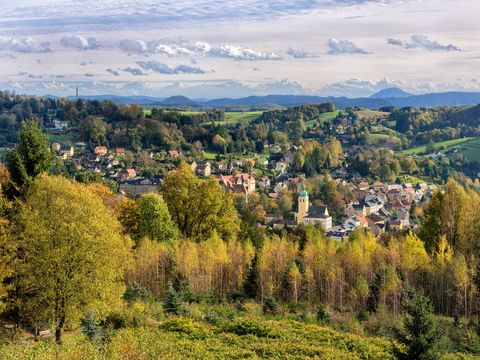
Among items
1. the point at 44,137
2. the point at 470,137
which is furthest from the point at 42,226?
the point at 470,137

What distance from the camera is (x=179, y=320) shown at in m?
22.1

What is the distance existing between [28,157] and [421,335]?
1769 cm

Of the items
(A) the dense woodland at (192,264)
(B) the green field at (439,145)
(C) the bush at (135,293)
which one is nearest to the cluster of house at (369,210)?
(A) the dense woodland at (192,264)

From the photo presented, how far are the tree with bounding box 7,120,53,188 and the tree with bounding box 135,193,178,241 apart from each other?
10.4 metres

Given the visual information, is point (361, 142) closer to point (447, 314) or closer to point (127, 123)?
point (127, 123)

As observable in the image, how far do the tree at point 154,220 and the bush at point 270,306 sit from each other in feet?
31.8

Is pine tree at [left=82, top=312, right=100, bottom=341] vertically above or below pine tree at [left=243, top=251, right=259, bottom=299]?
above

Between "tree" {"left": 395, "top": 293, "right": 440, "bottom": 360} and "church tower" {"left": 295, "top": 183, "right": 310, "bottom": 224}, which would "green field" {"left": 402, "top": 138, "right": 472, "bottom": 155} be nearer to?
"church tower" {"left": 295, "top": 183, "right": 310, "bottom": 224}

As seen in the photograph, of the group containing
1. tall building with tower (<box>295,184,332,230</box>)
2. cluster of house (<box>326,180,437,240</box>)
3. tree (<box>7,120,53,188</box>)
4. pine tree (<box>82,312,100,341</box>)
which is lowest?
cluster of house (<box>326,180,437,240</box>)

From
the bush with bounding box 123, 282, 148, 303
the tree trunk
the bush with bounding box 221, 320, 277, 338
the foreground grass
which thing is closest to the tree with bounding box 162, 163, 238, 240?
the bush with bounding box 123, 282, 148, 303

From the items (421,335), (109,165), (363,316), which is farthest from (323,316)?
(109,165)

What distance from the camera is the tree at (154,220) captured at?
33562 mm

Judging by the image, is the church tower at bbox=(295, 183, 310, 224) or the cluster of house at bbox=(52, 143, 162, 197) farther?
the cluster of house at bbox=(52, 143, 162, 197)

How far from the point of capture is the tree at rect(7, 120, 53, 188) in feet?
76.0
